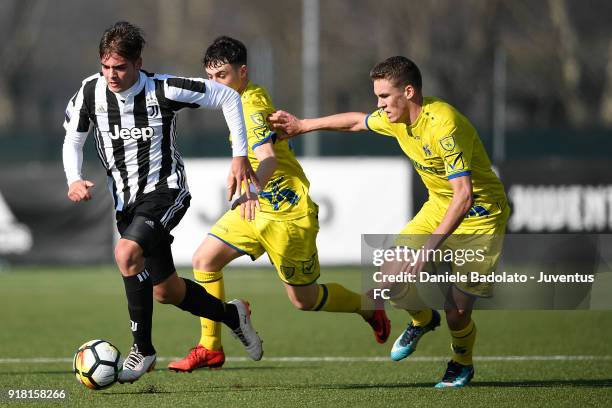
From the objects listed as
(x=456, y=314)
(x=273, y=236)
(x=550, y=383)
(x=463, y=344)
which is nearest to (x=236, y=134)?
(x=273, y=236)

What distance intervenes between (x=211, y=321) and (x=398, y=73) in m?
2.05

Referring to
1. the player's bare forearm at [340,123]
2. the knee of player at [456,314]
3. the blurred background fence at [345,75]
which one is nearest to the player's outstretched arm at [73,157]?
the player's bare forearm at [340,123]

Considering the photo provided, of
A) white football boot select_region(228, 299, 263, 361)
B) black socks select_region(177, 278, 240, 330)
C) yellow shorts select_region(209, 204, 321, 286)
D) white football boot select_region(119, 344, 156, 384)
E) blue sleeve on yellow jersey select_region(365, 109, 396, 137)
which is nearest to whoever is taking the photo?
white football boot select_region(119, 344, 156, 384)

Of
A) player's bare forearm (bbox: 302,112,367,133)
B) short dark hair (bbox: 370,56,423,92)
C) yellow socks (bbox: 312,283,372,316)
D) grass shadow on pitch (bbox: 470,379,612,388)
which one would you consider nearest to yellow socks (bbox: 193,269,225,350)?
yellow socks (bbox: 312,283,372,316)

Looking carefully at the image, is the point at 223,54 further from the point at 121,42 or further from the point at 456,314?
the point at 456,314

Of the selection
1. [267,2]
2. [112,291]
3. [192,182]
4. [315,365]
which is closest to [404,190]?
[192,182]

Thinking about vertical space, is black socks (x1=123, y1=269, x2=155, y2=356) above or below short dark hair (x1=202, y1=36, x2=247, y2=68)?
below

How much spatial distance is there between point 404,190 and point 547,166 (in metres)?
1.93

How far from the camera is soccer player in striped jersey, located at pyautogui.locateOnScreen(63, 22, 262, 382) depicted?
20.2ft

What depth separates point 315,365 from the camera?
763 cm

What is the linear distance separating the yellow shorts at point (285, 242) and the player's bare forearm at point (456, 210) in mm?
1328

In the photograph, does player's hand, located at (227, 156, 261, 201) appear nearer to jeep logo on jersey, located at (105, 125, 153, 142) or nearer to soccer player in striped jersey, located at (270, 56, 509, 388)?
jeep logo on jersey, located at (105, 125, 153, 142)

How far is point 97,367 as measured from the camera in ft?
19.5

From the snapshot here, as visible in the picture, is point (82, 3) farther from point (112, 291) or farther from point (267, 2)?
point (112, 291)
